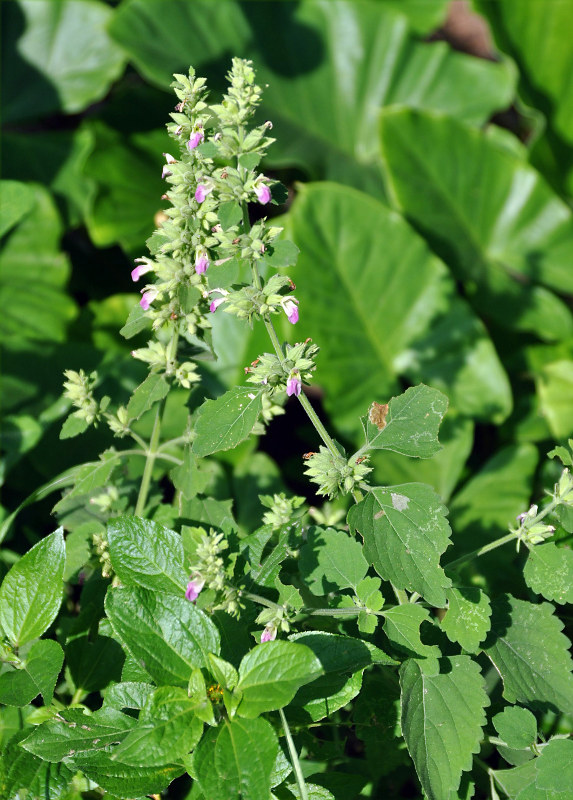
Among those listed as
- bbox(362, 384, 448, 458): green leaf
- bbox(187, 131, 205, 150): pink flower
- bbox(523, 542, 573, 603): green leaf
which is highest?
bbox(187, 131, 205, 150): pink flower

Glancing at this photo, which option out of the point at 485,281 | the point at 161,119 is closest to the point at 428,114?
the point at 485,281

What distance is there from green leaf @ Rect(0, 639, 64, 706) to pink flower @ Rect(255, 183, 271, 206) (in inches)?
25.8

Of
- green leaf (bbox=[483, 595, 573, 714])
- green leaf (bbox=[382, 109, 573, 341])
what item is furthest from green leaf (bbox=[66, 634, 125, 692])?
green leaf (bbox=[382, 109, 573, 341])

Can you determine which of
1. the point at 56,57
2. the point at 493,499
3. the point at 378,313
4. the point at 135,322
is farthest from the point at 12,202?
the point at 56,57

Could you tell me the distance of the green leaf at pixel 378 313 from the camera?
2227 millimetres

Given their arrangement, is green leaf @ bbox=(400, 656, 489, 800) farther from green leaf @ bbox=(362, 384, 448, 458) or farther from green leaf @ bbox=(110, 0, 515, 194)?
green leaf @ bbox=(110, 0, 515, 194)

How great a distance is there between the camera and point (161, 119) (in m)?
2.78

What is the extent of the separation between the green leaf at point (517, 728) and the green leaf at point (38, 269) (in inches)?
68.2

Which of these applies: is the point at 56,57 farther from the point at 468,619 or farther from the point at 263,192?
the point at 468,619

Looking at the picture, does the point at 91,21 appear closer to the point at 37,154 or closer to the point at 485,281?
the point at 37,154

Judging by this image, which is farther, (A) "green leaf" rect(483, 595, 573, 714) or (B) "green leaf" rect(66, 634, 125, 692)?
(B) "green leaf" rect(66, 634, 125, 692)

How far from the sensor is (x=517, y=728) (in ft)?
3.37

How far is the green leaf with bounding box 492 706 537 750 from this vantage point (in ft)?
3.35

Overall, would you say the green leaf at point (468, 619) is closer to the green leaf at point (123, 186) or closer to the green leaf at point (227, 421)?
the green leaf at point (227, 421)
